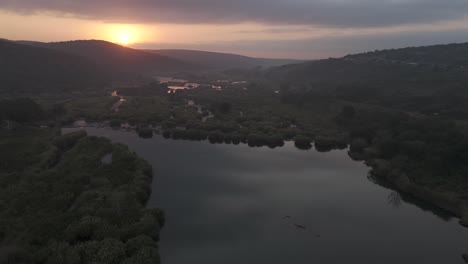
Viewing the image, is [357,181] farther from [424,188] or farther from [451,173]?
[451,173]

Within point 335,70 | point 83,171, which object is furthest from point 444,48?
point 83,171

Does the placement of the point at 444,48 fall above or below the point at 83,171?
above

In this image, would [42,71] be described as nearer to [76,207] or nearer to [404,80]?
[404,80]

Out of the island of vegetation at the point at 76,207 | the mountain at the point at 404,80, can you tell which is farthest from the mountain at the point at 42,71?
the island of vegetation at the point at 76,207

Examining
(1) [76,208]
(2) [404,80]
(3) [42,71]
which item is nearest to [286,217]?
(1) [76,208]

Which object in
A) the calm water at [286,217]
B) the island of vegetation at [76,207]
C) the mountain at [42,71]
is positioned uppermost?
the mountain at [42,71]

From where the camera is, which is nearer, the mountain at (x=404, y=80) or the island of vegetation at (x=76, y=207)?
the island of vegetation at (x=76, y=207)

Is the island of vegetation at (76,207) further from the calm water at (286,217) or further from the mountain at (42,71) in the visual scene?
the mountain at (42,71)
